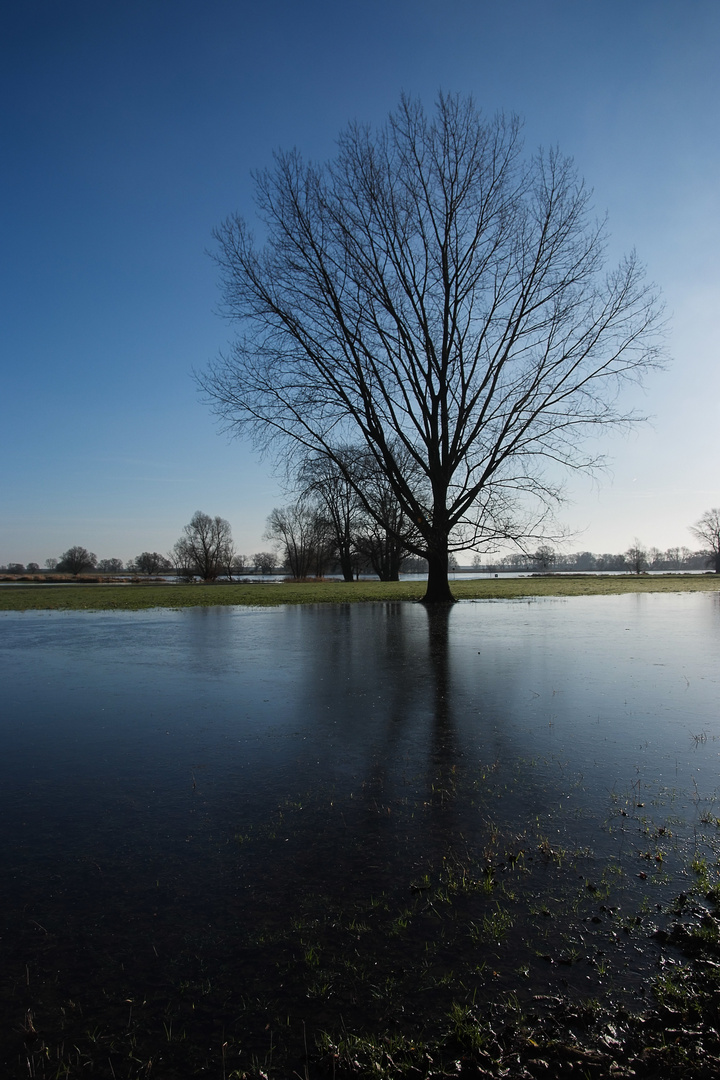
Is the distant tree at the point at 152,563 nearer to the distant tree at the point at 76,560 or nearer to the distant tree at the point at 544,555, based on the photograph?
the distant tree at the point at 76,560

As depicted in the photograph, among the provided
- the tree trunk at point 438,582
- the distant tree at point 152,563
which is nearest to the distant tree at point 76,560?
the distant tree at point 152,563

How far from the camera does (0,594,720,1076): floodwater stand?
6.66 feet

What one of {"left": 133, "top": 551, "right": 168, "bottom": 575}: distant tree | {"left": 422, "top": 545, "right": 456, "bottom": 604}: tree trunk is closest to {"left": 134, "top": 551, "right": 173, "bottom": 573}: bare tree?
{"left": 133, "top": 551, "right": 168, "bottom": 575}: distant tree

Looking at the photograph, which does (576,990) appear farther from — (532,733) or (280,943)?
(532,733)

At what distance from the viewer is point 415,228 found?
1878 cm

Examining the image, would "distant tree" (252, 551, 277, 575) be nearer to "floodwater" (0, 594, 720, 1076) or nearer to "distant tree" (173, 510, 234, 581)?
"distant tree" (173, 510, 234, 581)

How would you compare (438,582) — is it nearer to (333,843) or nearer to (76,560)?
(333,843)

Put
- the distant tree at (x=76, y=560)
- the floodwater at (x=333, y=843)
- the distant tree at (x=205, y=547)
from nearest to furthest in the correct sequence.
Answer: the floodwater at (x=333, y=843) → the distant tree at (x=205, y=547) → the distant tree at (x=76, y=560)

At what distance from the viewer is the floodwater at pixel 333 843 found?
6.66 ft

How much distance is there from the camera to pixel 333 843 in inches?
121

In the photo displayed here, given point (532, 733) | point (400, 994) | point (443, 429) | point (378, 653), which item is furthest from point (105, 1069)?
point (443, 429)

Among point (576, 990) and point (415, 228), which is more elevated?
point (415, 228)

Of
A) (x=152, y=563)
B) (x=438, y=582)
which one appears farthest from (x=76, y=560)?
(x=438, y=582)

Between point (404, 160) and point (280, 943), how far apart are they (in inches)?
825
